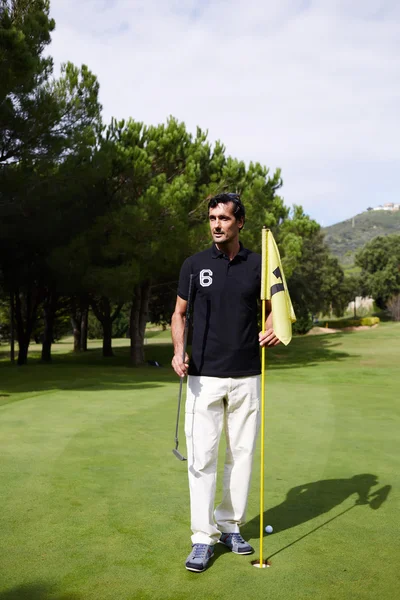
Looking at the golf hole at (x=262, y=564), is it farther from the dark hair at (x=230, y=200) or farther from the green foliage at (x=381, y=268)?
the green foliage at (x=381, y=268)

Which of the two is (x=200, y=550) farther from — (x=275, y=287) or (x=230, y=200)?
(x=230, y=200)

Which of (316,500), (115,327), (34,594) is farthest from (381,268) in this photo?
(34,594)

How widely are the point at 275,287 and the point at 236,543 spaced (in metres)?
1.64

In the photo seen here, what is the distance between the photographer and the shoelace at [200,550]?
3998 mm

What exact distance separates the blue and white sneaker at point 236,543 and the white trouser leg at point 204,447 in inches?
5.8

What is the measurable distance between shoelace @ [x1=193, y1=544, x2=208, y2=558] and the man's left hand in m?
1.27

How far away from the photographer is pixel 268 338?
4.30 metres

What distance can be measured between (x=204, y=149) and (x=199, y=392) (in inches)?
913

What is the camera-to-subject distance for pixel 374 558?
13.6 feet

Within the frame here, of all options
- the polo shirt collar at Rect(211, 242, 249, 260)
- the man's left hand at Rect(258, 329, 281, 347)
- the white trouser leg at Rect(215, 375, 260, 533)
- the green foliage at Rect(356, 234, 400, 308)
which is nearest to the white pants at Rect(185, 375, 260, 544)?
the white trouser leg at Rect(215, 375, 260, 533)

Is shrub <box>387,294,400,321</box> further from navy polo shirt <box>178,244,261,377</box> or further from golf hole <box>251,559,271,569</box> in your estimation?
golf hole <box>251,559,271,569</box>

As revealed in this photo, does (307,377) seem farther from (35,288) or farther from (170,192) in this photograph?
(35,288)

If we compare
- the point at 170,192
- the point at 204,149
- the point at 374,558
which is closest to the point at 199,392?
the point at 374,558

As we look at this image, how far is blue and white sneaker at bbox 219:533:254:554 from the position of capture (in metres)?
4.25
